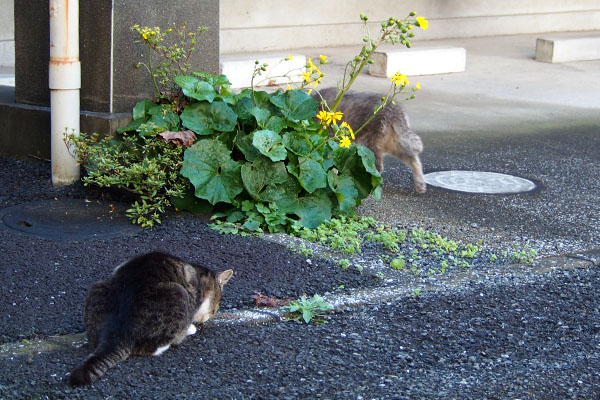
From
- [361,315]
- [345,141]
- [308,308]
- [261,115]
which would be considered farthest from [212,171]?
[361,315]

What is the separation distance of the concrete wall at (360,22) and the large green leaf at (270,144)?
8820mm

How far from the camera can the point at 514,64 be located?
1475cm

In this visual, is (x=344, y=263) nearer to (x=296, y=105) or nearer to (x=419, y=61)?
(x=296, y=105)

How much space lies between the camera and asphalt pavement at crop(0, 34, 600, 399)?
3.61 metres

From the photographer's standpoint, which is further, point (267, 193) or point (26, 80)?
point (26, 80)

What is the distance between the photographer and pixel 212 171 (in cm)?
554

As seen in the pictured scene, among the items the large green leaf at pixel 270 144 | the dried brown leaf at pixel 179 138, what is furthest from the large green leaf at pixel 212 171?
the large green leaf at pixel 270 144

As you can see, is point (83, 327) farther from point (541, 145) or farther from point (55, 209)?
point (541, 145)

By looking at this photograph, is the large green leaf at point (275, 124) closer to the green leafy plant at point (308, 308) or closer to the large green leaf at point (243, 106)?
the large green leaf at point (243, 106)

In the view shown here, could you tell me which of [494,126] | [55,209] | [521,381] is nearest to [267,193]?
[55,209]

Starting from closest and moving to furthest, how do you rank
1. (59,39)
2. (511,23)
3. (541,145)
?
(59,39), (541,145), (511,23)

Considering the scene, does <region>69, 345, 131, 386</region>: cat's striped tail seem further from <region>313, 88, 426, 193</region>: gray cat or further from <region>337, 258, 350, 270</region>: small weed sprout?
<region>313, 88, 426, 193</region>: gray cat

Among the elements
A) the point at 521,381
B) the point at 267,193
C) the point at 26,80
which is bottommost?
the point at 521,381

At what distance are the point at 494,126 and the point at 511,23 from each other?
31.0 feet
